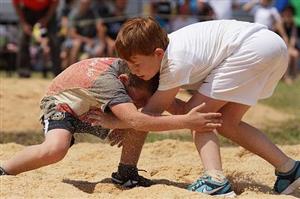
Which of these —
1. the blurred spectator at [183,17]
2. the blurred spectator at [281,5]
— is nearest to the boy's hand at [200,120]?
the blurred spectator at [183,17]

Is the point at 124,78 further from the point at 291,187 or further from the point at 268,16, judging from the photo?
the point at 268,16

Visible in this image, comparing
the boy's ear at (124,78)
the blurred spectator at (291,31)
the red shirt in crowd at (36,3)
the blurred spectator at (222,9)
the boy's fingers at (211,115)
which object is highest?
the boy's ear at (124,78)

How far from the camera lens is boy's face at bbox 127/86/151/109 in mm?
4281

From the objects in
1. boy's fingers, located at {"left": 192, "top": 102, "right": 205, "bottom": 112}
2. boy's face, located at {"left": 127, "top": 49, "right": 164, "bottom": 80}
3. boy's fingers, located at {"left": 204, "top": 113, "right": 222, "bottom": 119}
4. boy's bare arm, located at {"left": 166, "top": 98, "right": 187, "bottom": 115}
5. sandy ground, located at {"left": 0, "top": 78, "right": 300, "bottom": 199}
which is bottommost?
sandy ground, located at {"left": 0, "top": 78, "right": 300, "bottom": 199}

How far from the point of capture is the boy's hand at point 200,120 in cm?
406

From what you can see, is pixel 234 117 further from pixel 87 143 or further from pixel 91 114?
pixel 87 143

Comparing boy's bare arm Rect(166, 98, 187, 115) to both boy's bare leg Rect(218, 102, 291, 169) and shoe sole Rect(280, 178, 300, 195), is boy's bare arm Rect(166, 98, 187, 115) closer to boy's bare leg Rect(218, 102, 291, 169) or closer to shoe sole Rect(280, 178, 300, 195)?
boy's bare leg Rect(218, 102, 291, 169)

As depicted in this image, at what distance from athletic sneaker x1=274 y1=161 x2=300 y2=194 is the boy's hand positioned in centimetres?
63

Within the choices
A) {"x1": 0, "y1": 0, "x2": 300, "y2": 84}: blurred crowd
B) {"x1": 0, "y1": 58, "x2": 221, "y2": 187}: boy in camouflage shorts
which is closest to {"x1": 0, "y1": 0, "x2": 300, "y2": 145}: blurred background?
{"x1": 0, "y1": 0, "x2": 300, "y2": 84}: blurred crowd

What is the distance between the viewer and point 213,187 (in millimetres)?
4105

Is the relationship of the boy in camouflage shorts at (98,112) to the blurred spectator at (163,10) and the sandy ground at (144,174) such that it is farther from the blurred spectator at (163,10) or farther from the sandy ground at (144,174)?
the blurred spectator at (163,10)

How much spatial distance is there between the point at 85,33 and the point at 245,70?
965cm

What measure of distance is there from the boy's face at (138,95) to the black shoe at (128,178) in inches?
16.2

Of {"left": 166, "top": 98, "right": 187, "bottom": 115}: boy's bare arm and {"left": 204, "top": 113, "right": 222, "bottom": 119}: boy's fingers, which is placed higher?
{"left": 204, "top": 113, "right": 222, "bottom": 119}: boy's fingers
